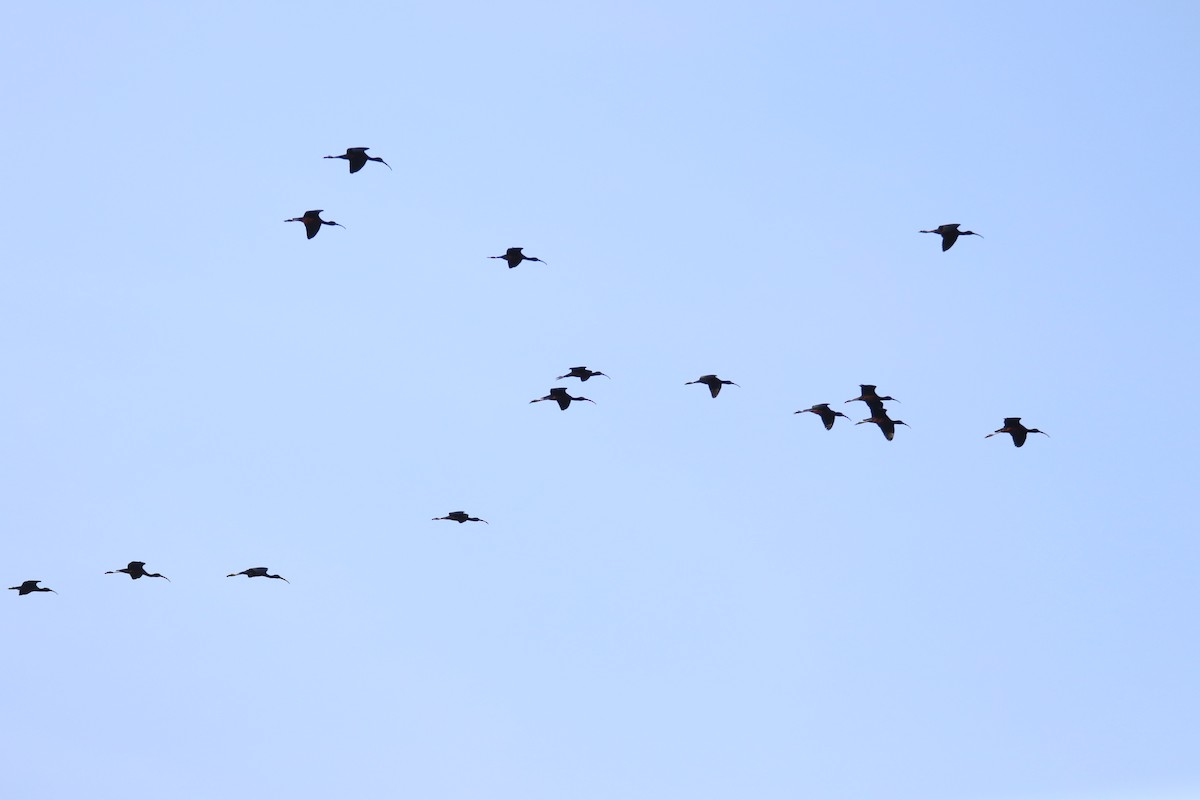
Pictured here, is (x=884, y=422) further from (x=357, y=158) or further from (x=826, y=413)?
(x=357, y=158)

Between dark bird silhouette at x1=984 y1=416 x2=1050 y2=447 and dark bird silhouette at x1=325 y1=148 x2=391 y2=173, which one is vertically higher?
dark bird silhouette at x1=325 y1=148 x2=391 y2=173

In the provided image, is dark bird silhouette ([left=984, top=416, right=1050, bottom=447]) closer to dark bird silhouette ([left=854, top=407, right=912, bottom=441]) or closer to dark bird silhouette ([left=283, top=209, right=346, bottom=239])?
dark bird silhouette ([left=854, top=407, right=912, bottom=441])

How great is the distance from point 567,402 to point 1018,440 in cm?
1714

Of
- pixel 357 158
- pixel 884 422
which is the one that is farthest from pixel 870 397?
pixel 357 158

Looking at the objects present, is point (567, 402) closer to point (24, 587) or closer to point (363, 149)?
point (363, 149)

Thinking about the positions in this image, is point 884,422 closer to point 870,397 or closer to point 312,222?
point 870,397

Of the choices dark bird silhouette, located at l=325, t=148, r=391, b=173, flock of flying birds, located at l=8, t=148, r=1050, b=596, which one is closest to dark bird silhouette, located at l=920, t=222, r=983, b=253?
flock of flying birds, located at l=8, t=148, r=1050, b=596

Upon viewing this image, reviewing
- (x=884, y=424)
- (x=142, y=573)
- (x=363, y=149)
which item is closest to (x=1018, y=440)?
(x=884, y=424)

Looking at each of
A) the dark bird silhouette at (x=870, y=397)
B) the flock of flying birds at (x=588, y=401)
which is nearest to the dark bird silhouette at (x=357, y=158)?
the flock of flying birds at (x=588, y=401)

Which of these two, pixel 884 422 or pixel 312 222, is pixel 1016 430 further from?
pixel 312 222

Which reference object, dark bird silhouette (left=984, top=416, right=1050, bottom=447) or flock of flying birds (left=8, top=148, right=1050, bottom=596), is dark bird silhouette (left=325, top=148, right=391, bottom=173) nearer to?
flock of flying birds (left=8, top=148, right=1050, bottom=596)

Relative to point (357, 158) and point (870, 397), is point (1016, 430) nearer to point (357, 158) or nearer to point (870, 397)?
point (870, 397)

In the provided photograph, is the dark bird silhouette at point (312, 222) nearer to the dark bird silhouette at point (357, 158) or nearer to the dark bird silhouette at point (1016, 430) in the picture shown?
the dark bird silhouette at point (357, 158)

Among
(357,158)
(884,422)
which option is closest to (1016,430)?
(884,422)
